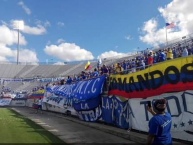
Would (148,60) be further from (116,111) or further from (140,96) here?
(140,96)

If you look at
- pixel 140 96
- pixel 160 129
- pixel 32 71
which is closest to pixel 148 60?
pixel 140 96

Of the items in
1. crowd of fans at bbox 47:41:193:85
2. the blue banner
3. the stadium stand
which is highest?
the stadium stand

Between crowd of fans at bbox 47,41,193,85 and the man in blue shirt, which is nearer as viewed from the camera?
the man in blue shirt

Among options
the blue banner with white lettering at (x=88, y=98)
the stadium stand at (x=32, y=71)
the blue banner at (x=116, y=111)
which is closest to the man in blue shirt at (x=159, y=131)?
the blue banner at (x=116, y=111)

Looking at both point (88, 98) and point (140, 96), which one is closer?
point (140, 96)

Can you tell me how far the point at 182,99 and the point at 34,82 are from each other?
52015 mm

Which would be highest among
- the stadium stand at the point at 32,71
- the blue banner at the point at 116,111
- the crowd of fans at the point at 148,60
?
the stadium stand at the point at 32,71

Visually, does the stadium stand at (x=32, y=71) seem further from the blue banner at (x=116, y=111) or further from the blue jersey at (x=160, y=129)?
the blue jersey at (x=160, y=129)

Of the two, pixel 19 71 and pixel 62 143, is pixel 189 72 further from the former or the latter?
pixel 19 71

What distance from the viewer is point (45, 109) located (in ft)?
87.7

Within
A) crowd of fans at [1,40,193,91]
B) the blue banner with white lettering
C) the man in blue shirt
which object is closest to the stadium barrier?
the blue banner with white lettering

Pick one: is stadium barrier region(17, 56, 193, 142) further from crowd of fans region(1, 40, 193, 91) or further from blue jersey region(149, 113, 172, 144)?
blue jersey region(149, 113, 172, 144)

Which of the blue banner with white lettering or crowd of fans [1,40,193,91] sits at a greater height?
crowd of fans [1,40,193,91]

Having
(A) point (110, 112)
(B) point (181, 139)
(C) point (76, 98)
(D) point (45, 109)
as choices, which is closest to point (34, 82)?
(D) point (45, 109)
